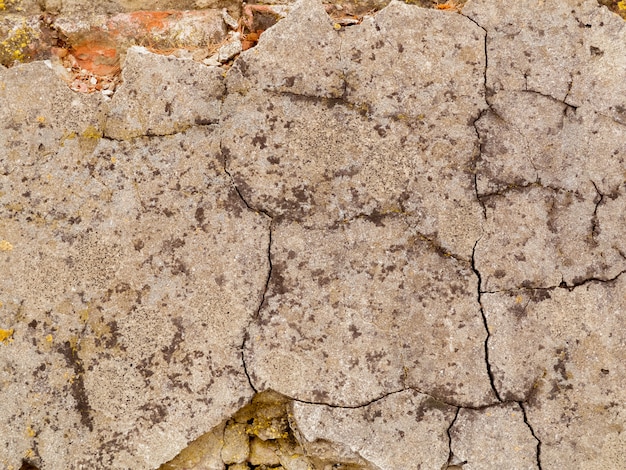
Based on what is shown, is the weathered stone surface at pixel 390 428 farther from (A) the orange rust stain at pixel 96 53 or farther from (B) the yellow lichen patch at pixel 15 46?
(B) the yellow lichen patch at pixel 15 46

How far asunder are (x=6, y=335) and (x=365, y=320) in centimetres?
116

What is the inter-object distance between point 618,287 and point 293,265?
1130 mm

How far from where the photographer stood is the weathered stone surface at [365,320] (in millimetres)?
1792

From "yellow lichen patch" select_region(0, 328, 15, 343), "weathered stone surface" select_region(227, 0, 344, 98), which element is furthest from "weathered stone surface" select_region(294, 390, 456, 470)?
"weathered stone surface" select_region(227, 0, 344, 98)

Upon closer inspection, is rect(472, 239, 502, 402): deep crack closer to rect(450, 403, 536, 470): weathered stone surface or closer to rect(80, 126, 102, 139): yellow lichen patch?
rect(450, 403, 536, 470): weathered stone surface

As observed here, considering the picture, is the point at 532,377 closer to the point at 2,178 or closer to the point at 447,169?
the point at 447,169

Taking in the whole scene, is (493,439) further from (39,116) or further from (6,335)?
(39,116)

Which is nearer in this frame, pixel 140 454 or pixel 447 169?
pixel 140 454

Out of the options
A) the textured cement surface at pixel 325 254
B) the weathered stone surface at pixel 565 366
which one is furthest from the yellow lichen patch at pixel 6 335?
the weathered stone surface at pixel 565 366

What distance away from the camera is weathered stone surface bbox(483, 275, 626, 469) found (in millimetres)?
1833

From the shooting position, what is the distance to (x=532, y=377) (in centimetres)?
184

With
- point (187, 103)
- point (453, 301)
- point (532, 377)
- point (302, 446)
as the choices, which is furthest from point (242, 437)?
point (187, 103)

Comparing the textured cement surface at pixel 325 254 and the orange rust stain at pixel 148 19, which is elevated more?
the orange rust stain at pixel 148 19

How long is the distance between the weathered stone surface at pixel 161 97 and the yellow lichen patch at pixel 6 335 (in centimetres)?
71
